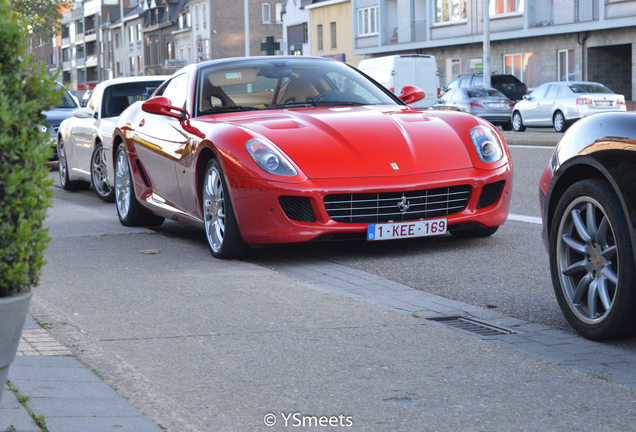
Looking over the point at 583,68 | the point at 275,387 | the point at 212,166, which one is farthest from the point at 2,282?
the point at 583,68

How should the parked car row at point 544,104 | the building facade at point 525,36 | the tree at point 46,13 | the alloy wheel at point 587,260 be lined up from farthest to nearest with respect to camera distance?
1. the tree at point 46,13
2. the building facade at point 525,36
3. the parked car row at point 544,104
4. the alloy wheel at point 587,260

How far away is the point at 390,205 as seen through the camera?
267 inches

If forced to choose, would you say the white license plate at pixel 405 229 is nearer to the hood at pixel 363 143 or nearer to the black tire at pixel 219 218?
the hood at pixel 363 143

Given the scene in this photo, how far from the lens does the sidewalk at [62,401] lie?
3150 mm

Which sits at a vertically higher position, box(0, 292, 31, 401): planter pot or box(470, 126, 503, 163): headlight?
box(470, 126, 503, 163): headlight

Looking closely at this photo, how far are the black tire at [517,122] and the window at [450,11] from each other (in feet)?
59.8

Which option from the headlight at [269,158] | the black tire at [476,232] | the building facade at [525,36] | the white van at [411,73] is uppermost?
the building facade at [525,36]

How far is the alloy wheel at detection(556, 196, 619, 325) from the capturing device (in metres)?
4.38

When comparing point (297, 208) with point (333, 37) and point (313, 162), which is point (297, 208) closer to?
point (313, 162)

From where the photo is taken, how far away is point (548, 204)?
489 centimetres

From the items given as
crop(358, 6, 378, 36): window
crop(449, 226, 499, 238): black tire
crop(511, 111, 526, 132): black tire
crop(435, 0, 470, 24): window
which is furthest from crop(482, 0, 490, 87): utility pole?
crop(449, 226, 499, 238): black tire

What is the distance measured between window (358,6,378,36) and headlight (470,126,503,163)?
50.8 m

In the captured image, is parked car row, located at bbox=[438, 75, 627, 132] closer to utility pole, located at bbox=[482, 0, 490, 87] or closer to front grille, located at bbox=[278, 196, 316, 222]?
utility pole, located at bbox=[482, 0, 490, 87]

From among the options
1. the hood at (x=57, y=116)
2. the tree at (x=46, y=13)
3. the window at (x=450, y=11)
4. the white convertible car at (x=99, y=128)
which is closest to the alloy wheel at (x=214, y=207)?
the white convertible car at (x=99, y=128)
